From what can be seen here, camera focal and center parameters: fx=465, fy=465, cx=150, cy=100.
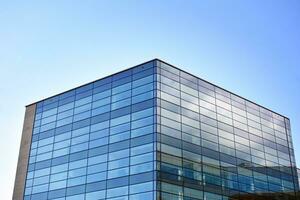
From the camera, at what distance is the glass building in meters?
45.7

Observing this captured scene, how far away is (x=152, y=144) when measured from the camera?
1767 inches

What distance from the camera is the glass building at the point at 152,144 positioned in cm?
4572

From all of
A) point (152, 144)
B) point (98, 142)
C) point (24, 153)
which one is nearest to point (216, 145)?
point (152, 144)

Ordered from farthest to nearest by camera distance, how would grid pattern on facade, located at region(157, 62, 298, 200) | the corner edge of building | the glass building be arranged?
the corner edge of building, grid pattern on facade, located at region(157, 62, 298, 200), the glass building

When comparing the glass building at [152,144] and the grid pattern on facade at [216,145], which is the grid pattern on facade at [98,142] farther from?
the grid pattern on facade at [216,145]

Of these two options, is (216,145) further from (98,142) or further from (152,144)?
(98,142)

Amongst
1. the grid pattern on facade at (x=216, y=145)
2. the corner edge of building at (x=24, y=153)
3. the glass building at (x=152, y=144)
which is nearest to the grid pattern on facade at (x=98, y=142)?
the glass building at (x=152, y=144)

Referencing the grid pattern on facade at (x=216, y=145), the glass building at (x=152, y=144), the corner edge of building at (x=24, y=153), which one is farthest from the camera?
the corner edge of building at (x=24, y=153)

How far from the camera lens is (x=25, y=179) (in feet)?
187

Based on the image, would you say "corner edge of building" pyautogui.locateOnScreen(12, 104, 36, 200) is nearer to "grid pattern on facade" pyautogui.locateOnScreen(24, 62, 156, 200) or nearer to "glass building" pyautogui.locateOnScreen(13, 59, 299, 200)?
"glass building" pyautogui.locateOnScreen(13, 59, 299, 200)

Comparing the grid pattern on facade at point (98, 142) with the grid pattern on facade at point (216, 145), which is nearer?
the grid pattern on facade at point (98, 142)

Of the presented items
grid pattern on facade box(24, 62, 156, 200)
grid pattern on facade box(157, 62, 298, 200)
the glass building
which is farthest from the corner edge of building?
grid pattern on facade box(157, 62, 298, 200)

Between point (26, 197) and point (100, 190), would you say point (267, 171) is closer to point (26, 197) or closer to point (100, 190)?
point (100, 190)

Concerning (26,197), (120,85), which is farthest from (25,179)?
(120,85)
